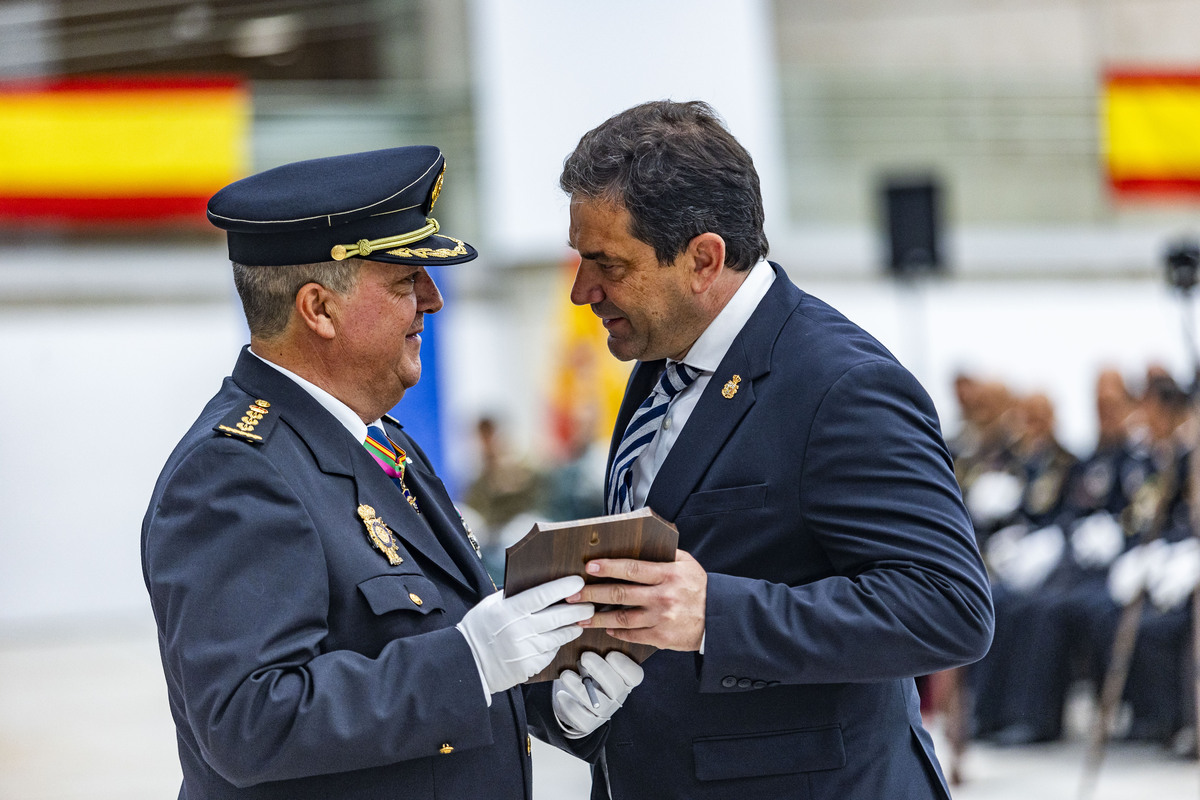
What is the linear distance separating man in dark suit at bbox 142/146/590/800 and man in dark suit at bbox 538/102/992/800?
0.19 m

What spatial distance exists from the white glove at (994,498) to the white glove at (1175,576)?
921 millimetres

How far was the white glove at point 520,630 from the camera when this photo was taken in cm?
157

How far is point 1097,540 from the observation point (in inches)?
251

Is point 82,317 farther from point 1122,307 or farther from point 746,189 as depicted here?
point 746,189

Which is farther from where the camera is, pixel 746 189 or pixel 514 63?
pixel 514 63

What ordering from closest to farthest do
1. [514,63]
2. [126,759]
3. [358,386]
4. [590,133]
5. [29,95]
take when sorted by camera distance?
[358,386] → [590,133] → [126,759] → [29,95] → [514,63]

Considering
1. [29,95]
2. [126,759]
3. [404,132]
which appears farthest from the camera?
[404,132]

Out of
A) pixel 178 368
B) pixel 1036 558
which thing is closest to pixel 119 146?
pixel 178 368

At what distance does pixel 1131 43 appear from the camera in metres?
12.9

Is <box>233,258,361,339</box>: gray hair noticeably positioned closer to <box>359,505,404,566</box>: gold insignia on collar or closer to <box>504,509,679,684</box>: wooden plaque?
<box>359,505,404,566</box>: gold insignia on collar

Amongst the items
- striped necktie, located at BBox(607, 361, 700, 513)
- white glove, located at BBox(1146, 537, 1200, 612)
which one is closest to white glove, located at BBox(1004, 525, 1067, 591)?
white glove, located at BBox(1146, 537, 1200, 612)

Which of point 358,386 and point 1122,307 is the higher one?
point 358,386

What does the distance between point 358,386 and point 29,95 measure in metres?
9.14

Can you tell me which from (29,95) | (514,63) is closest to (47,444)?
(29,95)
